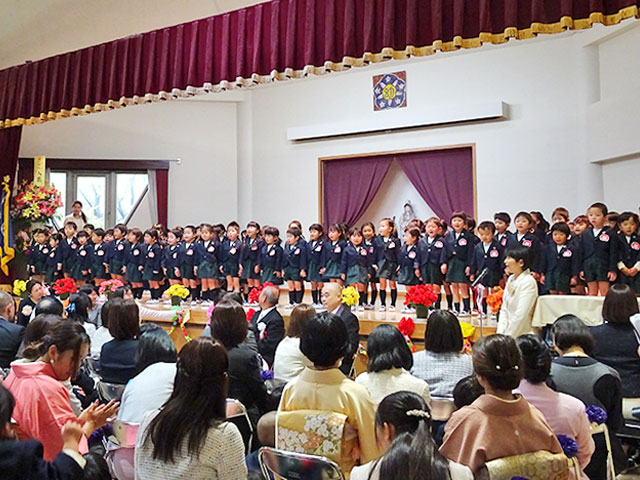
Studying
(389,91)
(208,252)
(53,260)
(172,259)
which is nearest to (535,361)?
(208,252)

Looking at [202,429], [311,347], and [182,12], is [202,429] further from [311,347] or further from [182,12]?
[182,12]

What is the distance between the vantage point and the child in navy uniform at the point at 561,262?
5.80 metres

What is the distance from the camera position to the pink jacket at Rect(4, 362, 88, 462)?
205 centimetres

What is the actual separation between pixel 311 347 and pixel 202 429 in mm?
528

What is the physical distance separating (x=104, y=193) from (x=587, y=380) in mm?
10117

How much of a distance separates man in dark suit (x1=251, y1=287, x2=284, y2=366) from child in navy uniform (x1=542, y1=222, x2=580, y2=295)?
311cm

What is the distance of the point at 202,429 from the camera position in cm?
162

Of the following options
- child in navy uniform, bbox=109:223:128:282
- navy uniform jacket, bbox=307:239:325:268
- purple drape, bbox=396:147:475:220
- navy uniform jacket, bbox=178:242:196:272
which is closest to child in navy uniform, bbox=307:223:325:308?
navy uniform jacket, bbox=307:239:325:268

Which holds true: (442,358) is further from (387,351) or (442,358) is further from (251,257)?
(251,257)

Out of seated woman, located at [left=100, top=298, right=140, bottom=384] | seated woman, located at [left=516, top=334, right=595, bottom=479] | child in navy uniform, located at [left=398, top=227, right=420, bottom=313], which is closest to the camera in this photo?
seated woman, located at [left=516, top=334, right=595, bottom=479]

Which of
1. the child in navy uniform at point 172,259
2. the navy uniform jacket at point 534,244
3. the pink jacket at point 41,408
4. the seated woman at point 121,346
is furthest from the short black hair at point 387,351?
the child in navy uniform at point 172,259

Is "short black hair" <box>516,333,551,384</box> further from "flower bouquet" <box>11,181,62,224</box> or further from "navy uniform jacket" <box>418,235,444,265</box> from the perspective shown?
"flower bouquet" <box>11,181,62,224</box>

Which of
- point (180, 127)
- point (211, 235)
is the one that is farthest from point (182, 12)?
point (211, 235)

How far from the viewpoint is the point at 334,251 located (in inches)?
282
